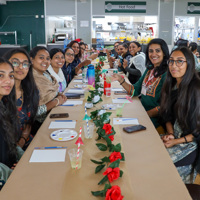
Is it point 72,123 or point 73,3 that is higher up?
point 73,3

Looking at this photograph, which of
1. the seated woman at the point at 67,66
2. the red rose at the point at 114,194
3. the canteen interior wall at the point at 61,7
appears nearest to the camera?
the red rose at the point at 114,194

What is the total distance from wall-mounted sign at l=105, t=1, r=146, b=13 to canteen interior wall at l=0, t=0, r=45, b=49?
2.49 m

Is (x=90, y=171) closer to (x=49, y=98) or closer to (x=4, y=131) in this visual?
(x=4, y=131)

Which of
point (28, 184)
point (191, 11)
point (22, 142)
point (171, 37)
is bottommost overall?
point (22, 142)

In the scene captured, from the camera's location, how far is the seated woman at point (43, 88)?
2.32m

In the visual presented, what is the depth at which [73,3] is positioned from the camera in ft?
28.7

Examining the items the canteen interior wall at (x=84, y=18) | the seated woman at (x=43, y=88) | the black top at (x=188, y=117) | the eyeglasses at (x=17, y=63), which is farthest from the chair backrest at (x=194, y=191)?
the canteen interior wall at (x=84, y=18)

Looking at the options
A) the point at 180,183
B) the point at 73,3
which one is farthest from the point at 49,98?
the point at 73,3

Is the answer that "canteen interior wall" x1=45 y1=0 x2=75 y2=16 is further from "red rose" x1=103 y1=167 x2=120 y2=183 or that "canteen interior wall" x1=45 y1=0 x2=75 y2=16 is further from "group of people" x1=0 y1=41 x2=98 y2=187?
"red rose" x1=103 y1=167 x2=120 y2=183

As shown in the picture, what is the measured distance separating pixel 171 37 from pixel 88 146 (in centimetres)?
857

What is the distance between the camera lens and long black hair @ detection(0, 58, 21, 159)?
1566mm

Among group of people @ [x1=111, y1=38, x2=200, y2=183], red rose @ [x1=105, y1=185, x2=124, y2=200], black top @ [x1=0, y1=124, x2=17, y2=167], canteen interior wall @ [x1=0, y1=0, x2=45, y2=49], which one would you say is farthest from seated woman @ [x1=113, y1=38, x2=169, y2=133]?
canteen interior wall @ [x1=0, y1=0, x2=45, y2=49]

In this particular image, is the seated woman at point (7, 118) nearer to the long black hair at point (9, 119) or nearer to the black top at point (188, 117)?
the long black hair at point (9, 119)

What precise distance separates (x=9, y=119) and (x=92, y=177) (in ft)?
2.70
